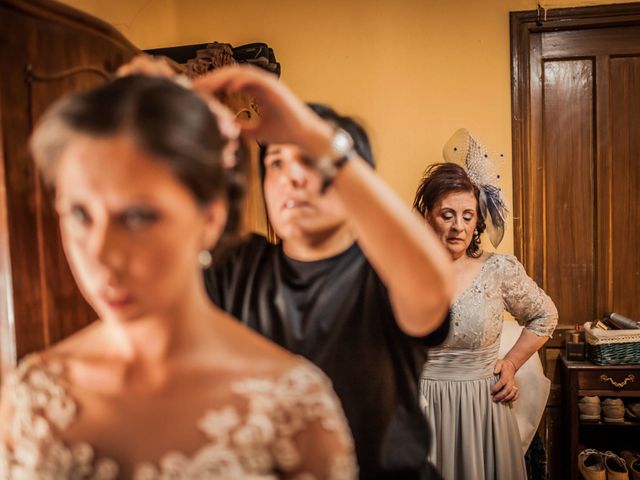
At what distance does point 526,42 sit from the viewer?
2.25 meters

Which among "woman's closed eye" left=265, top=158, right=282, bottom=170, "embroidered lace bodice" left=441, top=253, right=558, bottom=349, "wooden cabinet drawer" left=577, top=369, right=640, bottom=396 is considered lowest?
"wooden cabinet drawer" left=577, top=369, right=640, bottom=396

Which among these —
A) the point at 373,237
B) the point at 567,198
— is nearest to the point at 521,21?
the point at 567,198

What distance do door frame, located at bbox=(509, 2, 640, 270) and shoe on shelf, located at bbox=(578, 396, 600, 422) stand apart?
66cm

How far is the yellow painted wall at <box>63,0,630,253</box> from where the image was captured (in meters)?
2.21

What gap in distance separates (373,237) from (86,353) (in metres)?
0.36

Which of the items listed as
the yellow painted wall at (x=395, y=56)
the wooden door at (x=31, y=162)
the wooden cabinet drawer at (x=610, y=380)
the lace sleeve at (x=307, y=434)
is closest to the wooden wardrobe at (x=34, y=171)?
the wooden door at (x=31, y=162)

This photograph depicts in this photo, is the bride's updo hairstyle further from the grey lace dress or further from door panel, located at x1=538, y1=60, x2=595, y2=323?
door panel, located at x1=538, y1=60, x2=595, y2=323

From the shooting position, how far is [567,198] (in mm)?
2352

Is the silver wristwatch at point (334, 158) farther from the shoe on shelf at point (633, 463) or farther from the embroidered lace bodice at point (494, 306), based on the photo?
the shoe on shelf at point (633, 463)

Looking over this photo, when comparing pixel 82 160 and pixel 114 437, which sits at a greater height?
pixel 82 160

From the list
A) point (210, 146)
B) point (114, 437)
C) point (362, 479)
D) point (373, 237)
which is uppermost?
point (210, 146)

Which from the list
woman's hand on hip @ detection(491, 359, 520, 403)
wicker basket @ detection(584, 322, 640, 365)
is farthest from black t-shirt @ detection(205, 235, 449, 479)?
wicker basket @ detection(584, 322, 640, 365)

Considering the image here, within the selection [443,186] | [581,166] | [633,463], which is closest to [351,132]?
[443,186]

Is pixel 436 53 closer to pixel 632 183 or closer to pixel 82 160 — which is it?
pixel 632 183
